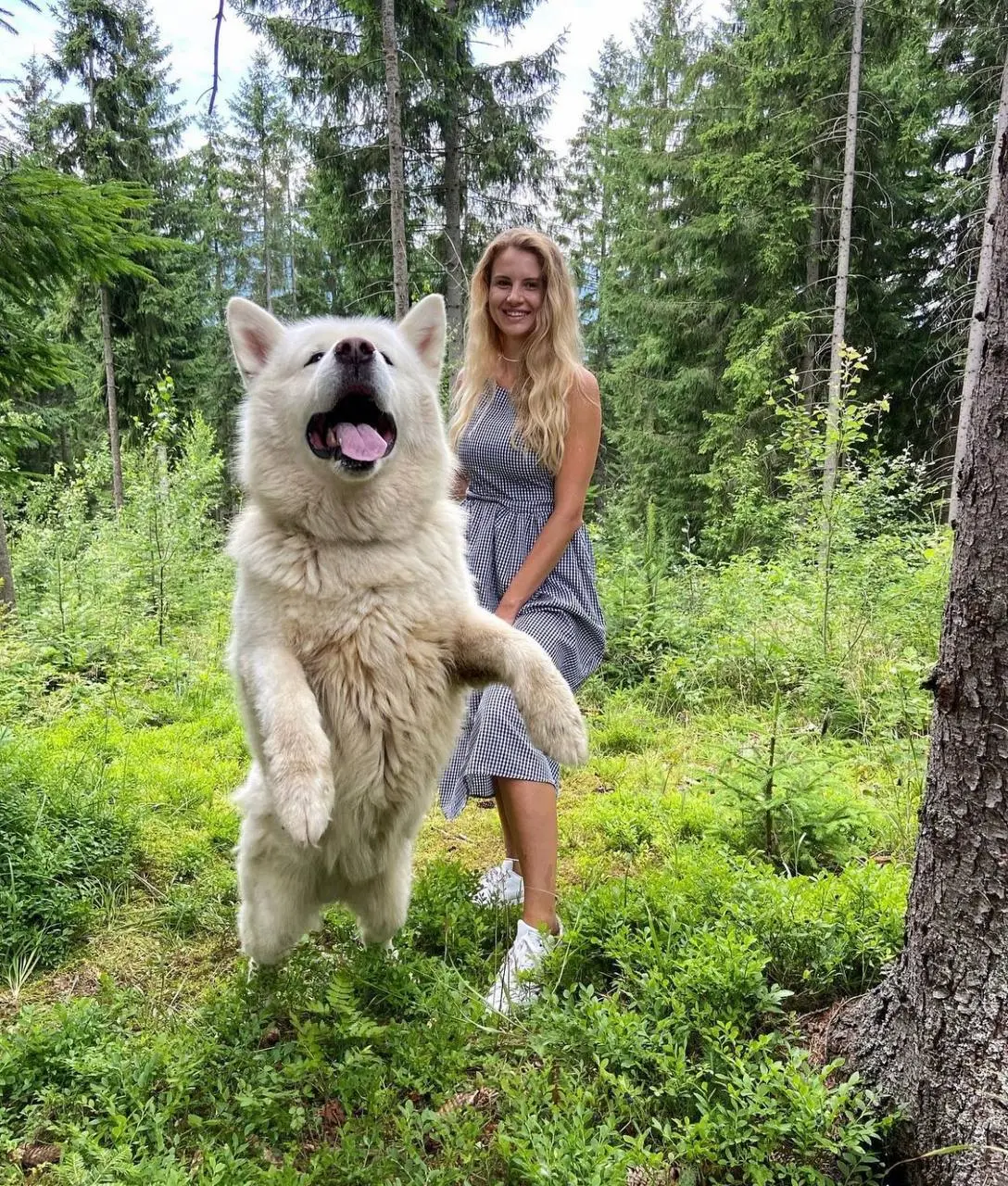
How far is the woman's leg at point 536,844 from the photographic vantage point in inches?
102

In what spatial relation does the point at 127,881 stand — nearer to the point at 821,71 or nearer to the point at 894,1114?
the point at 894,1114

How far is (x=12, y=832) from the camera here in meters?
3.07

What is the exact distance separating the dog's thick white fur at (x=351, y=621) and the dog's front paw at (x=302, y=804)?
0.49ft

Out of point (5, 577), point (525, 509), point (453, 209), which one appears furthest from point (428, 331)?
point (453, 209)

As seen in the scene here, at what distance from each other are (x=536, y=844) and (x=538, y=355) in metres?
1.89

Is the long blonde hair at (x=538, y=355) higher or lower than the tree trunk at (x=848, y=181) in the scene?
lower

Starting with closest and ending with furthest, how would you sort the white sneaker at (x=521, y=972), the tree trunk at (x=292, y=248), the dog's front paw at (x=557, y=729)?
1. the dog's front paw at (x=557, y=729)
2. the white sneaker at (x=521, y=972)
3. the tree trunk at (x=292, y=248)

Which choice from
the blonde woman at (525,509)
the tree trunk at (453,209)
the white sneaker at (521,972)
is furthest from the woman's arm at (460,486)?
the tree trunk at (453,209)

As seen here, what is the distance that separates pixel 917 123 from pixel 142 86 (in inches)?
646

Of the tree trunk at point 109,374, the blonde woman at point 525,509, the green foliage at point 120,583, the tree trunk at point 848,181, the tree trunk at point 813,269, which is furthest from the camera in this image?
the tree trunk at point 109,374

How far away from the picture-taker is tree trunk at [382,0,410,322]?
30.2 ft

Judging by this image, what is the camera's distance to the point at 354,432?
2131mm

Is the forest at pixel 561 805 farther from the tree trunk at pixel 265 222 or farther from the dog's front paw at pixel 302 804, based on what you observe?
the tree trunk at pixel 265 222

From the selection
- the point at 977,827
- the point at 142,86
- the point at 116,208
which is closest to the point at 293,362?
the point at 116,208
